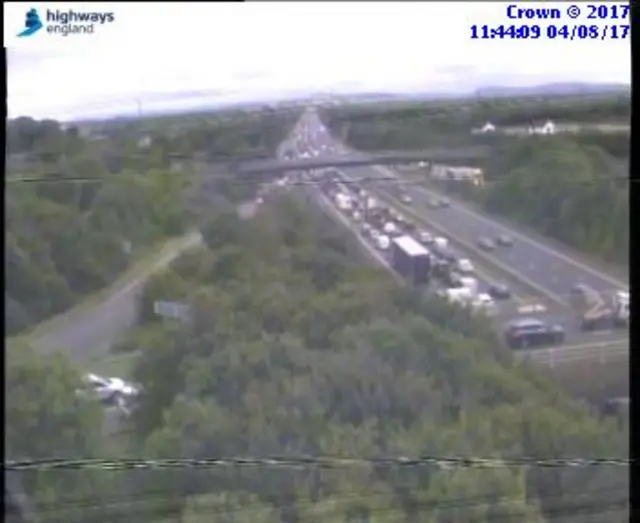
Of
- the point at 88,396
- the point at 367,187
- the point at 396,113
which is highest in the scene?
the point at 396,113

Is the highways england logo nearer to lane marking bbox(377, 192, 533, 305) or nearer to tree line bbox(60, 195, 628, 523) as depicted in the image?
tree line bbox(60, 195, 628, 523)

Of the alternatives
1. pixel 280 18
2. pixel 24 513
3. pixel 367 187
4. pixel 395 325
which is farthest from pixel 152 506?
pixel 280 18

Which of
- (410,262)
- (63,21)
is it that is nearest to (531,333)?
(410,262)

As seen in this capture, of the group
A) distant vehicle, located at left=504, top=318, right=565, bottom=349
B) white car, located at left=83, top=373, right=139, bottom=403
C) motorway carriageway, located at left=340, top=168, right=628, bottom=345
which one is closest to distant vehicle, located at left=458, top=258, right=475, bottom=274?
motorway carriageway, located at left=340, top=168, right=628, bottom=345

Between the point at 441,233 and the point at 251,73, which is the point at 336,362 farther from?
the point at 251,73
